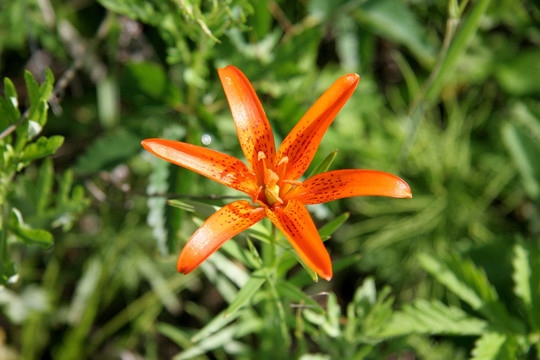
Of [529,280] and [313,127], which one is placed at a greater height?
[313,127]

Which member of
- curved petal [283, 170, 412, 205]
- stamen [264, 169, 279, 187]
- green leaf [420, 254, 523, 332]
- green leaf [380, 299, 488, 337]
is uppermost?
curved petal [283, 170, 412, 205]

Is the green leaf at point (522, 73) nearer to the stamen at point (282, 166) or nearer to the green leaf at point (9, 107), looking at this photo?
the stamen at point (282, 166)

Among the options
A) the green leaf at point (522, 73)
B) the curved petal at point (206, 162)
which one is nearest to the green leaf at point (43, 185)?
the curved petal at point (206, 162)

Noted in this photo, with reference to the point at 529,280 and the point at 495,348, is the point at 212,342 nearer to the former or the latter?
the point at 495,348

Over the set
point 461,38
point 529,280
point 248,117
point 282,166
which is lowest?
point 529,280

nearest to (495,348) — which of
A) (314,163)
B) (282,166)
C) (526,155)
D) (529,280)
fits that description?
(529,280)

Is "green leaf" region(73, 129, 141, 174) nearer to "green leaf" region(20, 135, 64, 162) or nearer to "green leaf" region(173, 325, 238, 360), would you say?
"green leaf" region(20, 135, 64, 162)

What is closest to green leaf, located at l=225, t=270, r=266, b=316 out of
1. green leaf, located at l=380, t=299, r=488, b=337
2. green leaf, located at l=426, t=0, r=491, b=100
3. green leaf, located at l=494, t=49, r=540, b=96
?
green leaf, located at l=380, t=299, r=488, b=337
